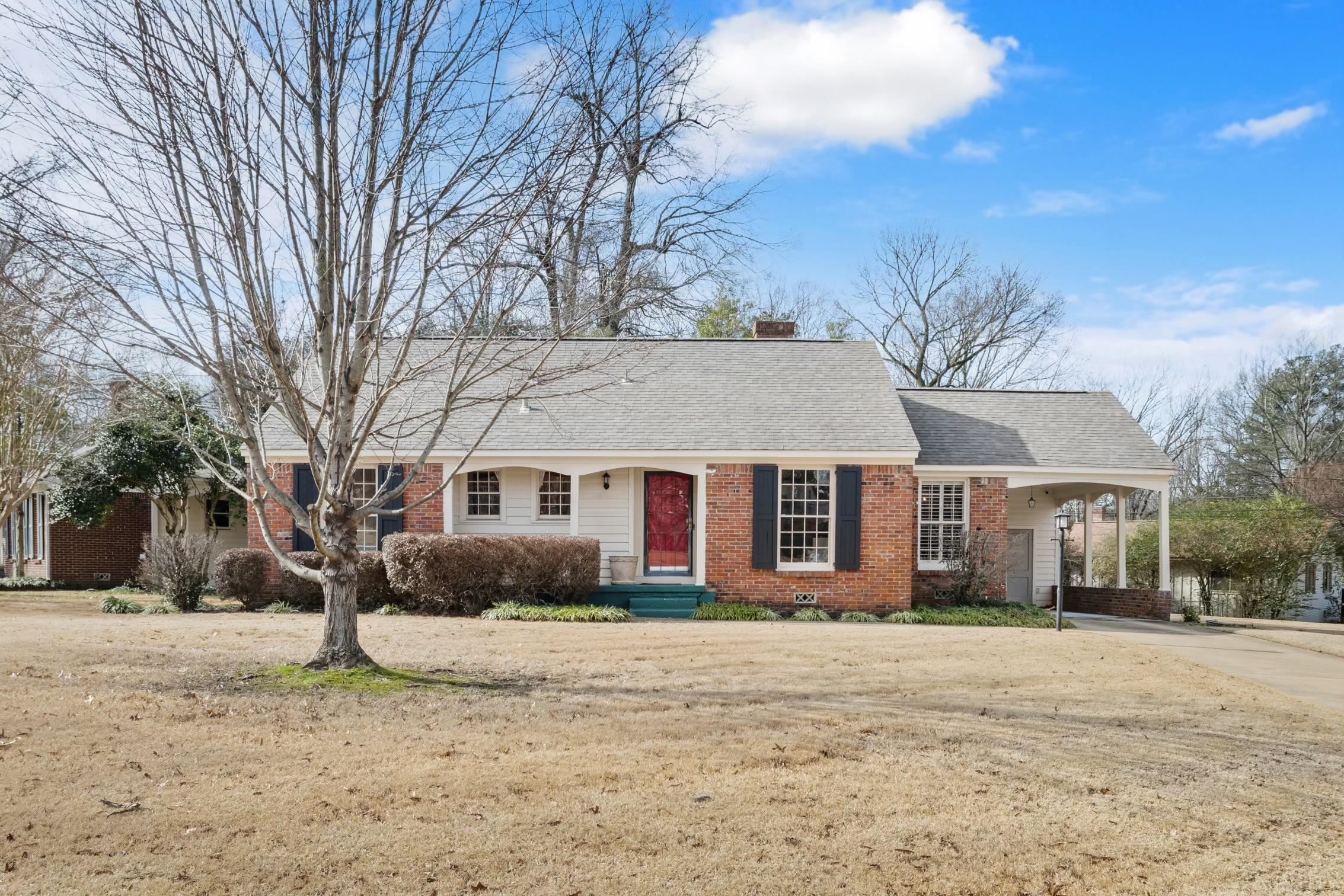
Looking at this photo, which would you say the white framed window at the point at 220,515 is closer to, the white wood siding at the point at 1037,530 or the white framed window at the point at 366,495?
the white framed window at the point at 366,495

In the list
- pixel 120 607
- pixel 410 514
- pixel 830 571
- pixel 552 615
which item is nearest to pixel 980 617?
pixel 830 571

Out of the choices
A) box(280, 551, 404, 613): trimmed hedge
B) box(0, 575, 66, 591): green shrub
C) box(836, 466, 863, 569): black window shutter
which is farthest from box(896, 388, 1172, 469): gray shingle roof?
box(0, 575, 66, 591): green shrub

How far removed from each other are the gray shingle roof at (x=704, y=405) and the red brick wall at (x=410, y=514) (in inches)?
20.3

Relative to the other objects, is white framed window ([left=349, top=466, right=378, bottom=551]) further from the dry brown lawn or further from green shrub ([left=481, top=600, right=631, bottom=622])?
the dry brown lawn

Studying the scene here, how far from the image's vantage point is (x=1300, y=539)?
826 inches

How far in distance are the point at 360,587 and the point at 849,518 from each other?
7834 millimetres

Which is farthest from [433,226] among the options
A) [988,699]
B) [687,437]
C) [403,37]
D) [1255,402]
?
[1255,402]

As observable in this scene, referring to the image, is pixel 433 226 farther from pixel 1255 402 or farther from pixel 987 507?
pixel 1255 402

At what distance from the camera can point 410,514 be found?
16391 mm

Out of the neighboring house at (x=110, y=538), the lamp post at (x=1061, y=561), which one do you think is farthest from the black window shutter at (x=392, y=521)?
the lamp post at (x=1061, y=561)

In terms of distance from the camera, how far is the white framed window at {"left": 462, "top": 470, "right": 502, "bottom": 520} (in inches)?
677

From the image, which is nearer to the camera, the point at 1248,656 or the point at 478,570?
the point at 1248,656

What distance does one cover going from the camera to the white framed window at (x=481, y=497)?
17188mm

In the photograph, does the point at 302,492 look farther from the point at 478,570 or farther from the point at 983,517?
the point at 983,517
